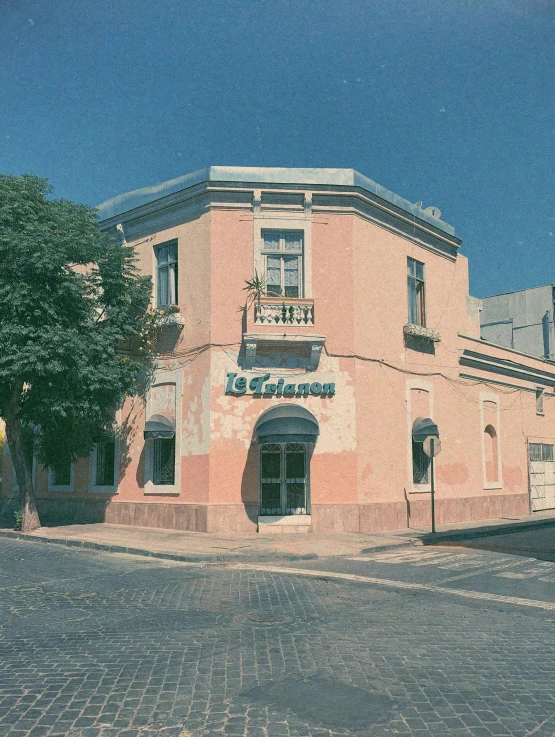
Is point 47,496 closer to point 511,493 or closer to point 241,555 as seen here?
point 241,555

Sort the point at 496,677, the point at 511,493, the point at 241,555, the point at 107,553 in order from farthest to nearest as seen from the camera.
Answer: the point at 511,493, the point at 107,553, the point at 241,555, the point at 496,677

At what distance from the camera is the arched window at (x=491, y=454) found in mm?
23994

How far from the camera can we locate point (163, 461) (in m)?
18.8

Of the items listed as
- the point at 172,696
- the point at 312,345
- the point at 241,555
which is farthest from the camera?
the point at 312,345

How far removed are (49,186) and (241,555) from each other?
34.0 feet

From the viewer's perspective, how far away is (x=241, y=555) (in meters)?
13.4

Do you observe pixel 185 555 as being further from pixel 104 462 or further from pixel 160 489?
pixel 104 462

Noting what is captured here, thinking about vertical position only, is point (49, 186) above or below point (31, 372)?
above

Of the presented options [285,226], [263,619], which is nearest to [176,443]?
[285,226]

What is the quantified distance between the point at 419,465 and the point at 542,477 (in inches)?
402

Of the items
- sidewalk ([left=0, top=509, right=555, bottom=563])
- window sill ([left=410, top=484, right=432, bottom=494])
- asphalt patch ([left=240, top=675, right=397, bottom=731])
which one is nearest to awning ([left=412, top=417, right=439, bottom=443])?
window sill ([left=410, top=484, right=432, bottom=494])

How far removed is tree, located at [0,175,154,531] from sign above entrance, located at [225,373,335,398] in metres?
2.79

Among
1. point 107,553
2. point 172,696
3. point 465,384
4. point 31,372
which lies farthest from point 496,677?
point 465,384

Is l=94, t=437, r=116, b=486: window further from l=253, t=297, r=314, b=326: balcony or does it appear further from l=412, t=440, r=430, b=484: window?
l=412, t=440, r=430, b=484: window
